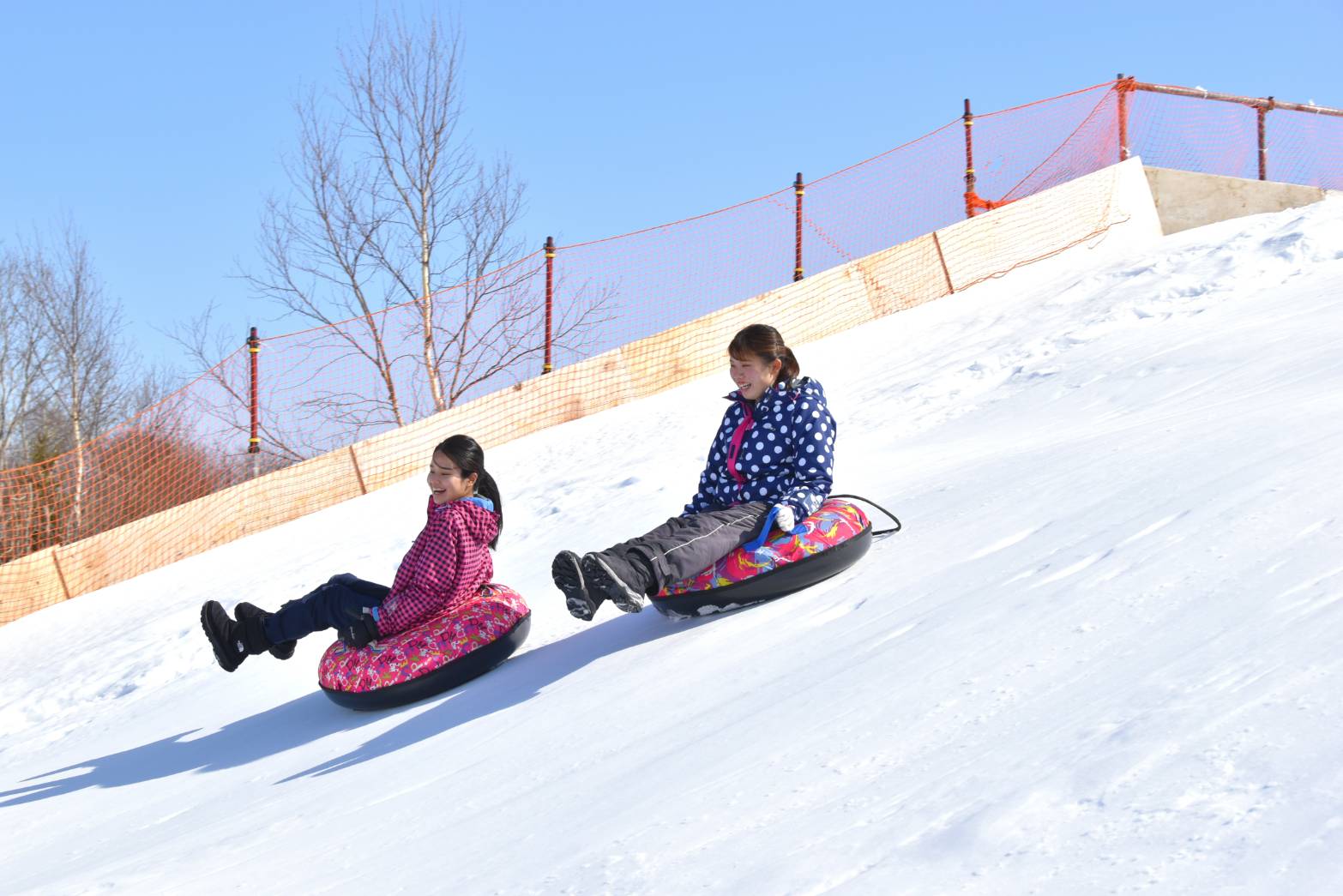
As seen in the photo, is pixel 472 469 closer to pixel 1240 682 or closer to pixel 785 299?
pixel 1240 682

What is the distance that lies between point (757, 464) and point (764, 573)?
0.48 meters

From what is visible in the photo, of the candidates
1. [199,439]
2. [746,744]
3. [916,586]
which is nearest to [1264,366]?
[916,586]

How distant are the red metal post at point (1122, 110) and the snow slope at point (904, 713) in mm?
6085

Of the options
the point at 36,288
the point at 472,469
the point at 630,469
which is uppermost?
the point at 36,288

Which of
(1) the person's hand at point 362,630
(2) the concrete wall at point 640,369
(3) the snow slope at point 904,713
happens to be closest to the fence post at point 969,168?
(2) the concrete wall at point 640,369

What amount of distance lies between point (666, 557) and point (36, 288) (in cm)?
2413

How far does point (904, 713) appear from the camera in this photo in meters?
2.93

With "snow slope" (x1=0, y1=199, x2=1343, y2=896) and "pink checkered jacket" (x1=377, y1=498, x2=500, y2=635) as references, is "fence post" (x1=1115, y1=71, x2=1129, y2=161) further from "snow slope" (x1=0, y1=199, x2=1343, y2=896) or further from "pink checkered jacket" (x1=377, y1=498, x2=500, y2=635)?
"pink checkered jacket" (x1=377, y1=498, x2=500, y2=635)

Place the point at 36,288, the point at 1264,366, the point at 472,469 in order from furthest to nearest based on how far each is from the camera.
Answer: the point at 36,288 → the point at 1264,366 → the point at 472,469

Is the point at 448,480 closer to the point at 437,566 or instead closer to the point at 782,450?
the point at 437,566

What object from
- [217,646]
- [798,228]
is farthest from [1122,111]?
[217,646]

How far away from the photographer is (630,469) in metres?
8.52

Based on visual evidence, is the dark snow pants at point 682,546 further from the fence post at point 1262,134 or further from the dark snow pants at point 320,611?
the fence post at point 1262,134

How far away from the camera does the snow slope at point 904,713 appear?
2250 mm
